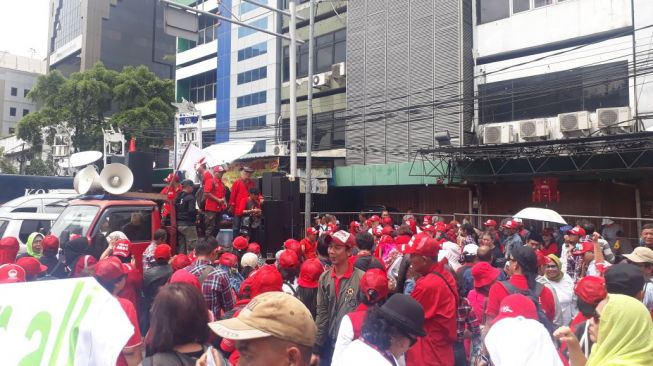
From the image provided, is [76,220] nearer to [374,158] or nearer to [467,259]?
[467,259]

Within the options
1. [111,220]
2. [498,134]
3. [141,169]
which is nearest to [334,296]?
[111,220]

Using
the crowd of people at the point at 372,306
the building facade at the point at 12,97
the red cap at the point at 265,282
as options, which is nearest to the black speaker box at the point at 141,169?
the crowd of people at the point at 372,306

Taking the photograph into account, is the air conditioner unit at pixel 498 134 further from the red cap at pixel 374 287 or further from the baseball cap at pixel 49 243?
the red cap at pixel 374 287

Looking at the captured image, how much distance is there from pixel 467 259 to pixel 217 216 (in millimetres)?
4801

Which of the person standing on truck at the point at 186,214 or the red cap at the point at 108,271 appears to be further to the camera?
the person standing on truck at the point at 186,214

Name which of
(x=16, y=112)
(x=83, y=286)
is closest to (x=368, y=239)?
(x=83, y=286)

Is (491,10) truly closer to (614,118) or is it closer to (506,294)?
(614,118)

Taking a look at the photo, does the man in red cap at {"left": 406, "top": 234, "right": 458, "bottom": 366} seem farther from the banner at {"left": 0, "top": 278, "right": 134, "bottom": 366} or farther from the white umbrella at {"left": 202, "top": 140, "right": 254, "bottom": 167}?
the white umbrella at {"left": 202, "top": 140, "right": 254, "bottom": 167}

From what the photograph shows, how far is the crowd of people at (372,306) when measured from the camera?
246cm

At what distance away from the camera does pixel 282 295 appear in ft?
6.72

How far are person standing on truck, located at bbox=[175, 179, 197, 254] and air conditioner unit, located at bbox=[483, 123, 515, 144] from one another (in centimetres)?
1288

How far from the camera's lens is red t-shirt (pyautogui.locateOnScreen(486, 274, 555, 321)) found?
165 inches

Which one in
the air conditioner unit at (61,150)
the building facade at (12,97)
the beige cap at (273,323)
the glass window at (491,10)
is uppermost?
the building facade at (12,97)

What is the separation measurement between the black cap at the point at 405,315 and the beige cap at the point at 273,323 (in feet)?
3.01
